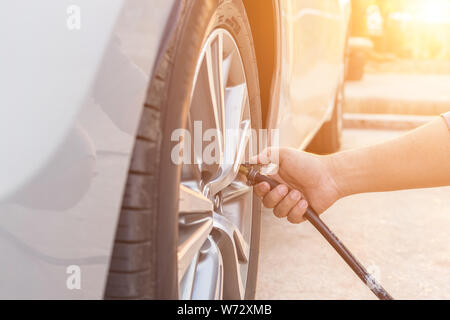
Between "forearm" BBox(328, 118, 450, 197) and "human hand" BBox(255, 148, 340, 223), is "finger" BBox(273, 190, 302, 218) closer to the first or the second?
"human hand" BBox(255, 148, 340, 223)

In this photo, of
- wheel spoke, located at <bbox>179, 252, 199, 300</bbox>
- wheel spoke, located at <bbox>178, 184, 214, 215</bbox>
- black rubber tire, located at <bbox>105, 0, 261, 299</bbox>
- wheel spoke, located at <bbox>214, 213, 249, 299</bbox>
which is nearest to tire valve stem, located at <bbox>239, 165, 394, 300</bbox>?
wheel spoke, located at <bbox>214, 213, 249, 299</bbox>

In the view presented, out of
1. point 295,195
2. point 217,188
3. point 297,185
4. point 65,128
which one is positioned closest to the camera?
point 65,128

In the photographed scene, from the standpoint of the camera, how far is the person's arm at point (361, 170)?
5.29 ft

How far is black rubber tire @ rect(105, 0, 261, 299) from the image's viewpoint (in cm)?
94

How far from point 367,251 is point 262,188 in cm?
99

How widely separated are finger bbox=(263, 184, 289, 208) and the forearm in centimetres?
19

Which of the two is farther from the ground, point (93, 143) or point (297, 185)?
point (93, 143)

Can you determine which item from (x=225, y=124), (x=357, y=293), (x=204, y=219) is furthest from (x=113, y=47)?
(x=357, y=293)

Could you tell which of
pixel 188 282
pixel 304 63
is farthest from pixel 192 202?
pixel 304 63

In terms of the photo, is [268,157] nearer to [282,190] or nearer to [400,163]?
[282,190]

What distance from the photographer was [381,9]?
31.6 feet

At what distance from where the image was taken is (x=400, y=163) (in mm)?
1653

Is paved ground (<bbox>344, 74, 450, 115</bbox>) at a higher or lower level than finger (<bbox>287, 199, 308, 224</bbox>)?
higher
